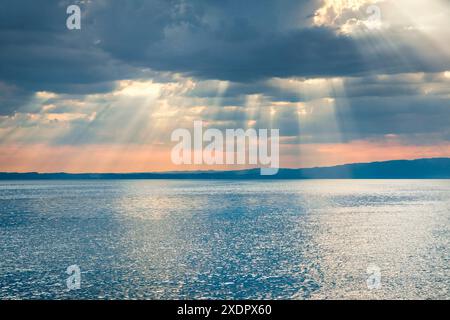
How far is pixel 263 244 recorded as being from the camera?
81062 mm

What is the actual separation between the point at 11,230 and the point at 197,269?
195ft

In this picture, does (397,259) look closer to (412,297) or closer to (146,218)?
(412,297)

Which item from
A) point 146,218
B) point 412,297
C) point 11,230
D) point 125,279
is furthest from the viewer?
point 146,218

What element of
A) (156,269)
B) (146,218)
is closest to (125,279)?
(156,269)
